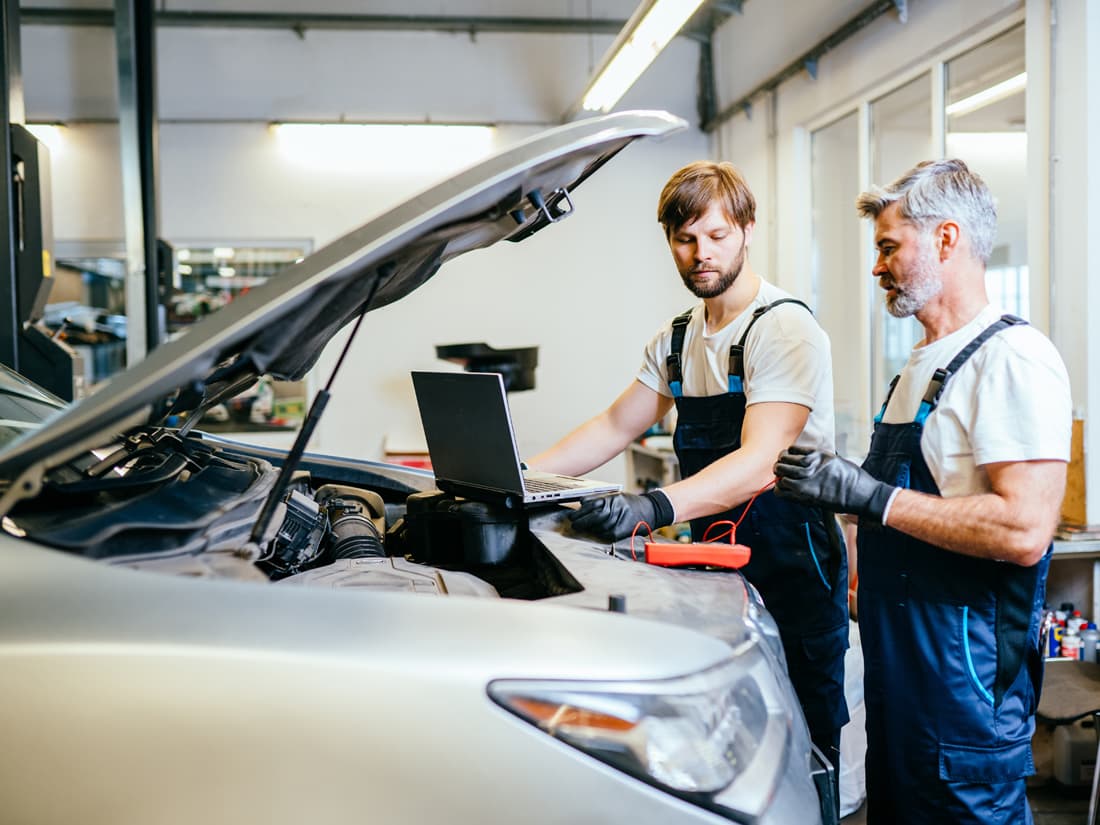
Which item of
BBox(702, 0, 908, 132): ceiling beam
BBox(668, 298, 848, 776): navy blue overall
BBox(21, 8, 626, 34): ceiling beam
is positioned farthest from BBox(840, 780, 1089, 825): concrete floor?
BBox(21, 8, 626, 34): ceiling beam

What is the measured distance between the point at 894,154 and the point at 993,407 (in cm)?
363

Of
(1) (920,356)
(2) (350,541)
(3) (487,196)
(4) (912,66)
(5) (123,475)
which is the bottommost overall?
(2) (350,541)

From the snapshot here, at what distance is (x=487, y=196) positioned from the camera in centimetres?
113

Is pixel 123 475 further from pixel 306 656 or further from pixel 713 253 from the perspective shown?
pixel 713 253

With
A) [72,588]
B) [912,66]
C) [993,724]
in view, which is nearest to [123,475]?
[72,588]

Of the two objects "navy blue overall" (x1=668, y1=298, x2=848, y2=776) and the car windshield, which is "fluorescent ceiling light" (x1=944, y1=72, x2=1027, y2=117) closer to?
"navy blue overall" (x1=668, y1=298, x2=848, y2=776)

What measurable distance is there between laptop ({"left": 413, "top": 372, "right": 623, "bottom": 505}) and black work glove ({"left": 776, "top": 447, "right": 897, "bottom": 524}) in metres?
0.35

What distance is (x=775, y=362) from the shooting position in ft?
6.34

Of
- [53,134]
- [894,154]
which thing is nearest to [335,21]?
[53,134]

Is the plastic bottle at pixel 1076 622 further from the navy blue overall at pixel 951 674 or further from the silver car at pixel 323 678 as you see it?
the silver car at pixel 323 678

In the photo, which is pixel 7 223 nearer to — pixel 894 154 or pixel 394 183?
pixel 394 183

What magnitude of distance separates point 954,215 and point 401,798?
138cm

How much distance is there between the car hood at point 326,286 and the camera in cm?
94

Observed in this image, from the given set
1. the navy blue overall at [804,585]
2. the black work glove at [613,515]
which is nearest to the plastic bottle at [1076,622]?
the navy blue overall at [804,585]
